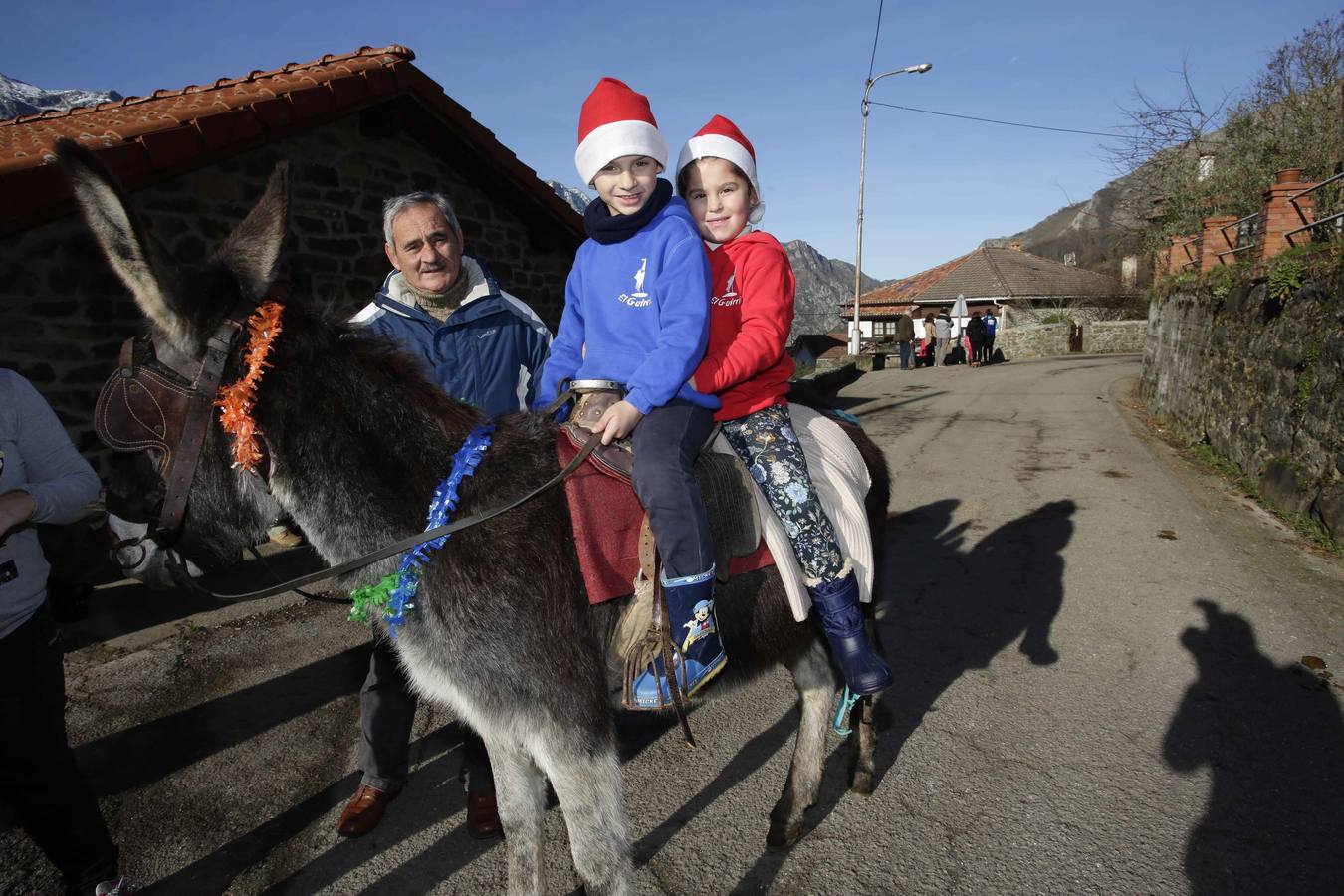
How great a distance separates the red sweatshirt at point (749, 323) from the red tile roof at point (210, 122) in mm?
3337

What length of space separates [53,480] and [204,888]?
1.78 meters

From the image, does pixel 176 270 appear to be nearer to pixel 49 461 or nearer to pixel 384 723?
pixel 49 461

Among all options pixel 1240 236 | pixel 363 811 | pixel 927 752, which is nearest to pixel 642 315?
pixel 363 811

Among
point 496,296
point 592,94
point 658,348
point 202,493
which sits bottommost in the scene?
point 202,493

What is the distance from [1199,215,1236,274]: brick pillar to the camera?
42.2 feet

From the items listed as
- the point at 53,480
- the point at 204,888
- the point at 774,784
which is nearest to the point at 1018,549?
the point at 774,784

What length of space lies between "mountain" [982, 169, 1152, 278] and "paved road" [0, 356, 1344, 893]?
2809 centimetres

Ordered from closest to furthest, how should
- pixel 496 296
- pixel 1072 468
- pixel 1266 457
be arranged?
pixel 496 296, pixel 1266 457, pixel 1072 468

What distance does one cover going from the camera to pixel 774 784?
3.49m

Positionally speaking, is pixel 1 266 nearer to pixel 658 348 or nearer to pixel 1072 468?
pixel 658 348

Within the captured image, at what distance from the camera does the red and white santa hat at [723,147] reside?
9.23 ft

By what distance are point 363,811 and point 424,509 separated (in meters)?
1.99

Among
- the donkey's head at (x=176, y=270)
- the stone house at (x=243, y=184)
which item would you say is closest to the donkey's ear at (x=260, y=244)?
the donkey's head at (x=176, y=270)

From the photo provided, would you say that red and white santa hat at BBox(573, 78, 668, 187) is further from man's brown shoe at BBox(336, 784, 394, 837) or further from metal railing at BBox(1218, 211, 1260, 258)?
metal railing at BBox(1218, 211, 1260, 258)
